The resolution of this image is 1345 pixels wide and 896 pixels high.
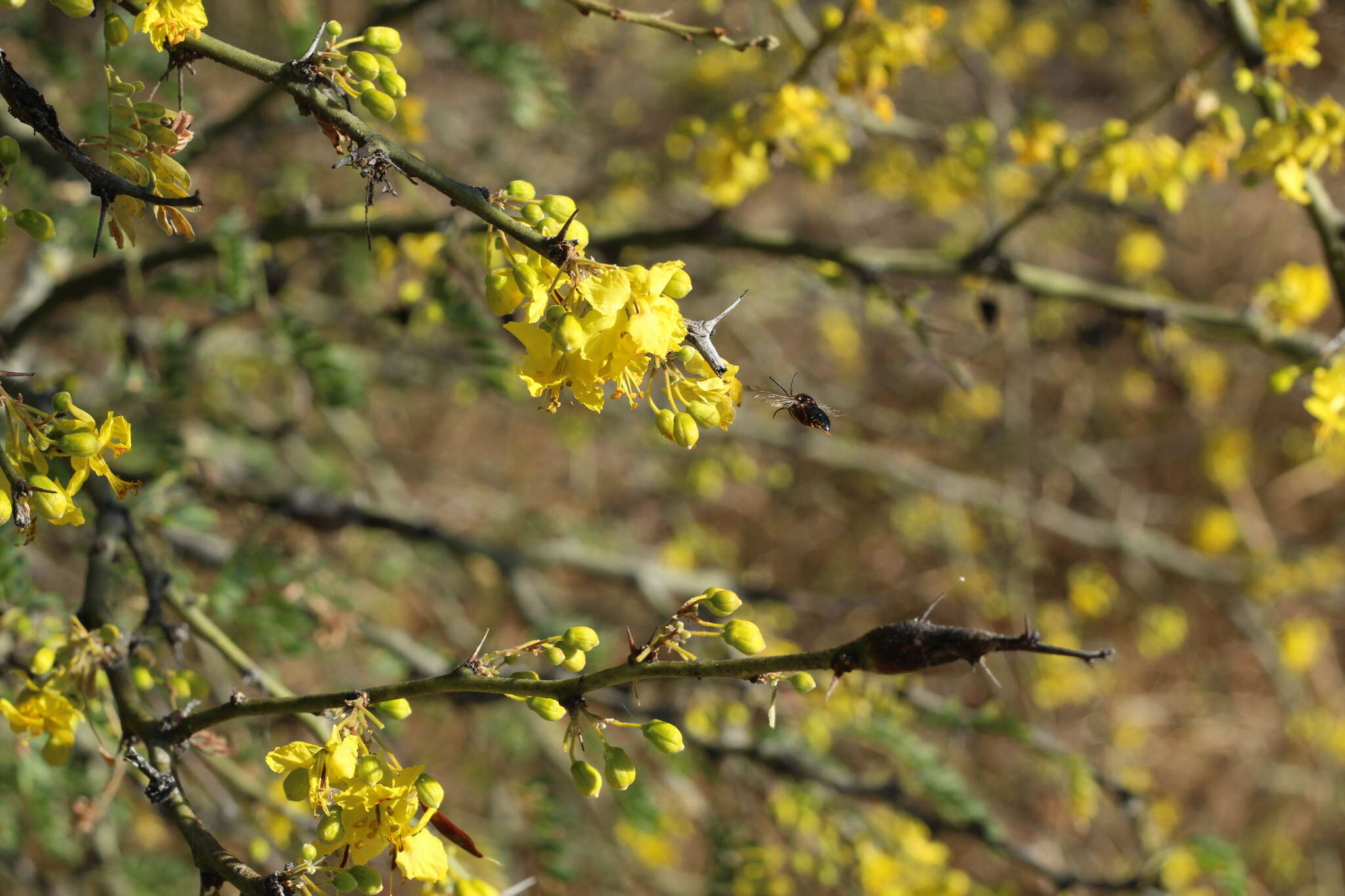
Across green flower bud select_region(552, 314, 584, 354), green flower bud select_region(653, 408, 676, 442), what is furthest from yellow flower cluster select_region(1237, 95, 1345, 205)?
green flower bud select_region(552, 314, 584, 354)

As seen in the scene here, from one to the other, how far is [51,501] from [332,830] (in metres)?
0.62

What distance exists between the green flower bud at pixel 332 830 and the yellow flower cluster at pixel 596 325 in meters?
0.65

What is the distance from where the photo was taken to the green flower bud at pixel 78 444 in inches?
53.1

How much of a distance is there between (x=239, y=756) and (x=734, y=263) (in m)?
3.87

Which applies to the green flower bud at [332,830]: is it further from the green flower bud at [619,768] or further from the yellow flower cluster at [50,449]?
the yellow flower cluster at [50,449]

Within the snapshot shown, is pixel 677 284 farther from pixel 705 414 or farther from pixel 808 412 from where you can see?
pixel 808 412

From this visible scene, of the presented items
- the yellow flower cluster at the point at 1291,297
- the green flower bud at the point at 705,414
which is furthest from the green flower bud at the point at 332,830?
the yellow flower cluster at the point at 1291,297

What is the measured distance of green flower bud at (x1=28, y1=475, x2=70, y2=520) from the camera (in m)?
1.35

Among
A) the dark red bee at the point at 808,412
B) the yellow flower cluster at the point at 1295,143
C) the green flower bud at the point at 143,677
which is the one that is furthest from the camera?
the yellow flower cluster at the point at 1295,143

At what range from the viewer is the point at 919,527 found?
5680 millimetres

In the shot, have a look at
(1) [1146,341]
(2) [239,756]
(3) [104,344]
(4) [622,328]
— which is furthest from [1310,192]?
(3) [104,344]

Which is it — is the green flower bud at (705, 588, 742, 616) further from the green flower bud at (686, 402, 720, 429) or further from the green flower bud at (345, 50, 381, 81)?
the green flower bud at (345, 50, 381, 81)

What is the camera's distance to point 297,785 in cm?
134

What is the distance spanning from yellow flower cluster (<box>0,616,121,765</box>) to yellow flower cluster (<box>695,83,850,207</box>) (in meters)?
1.83
